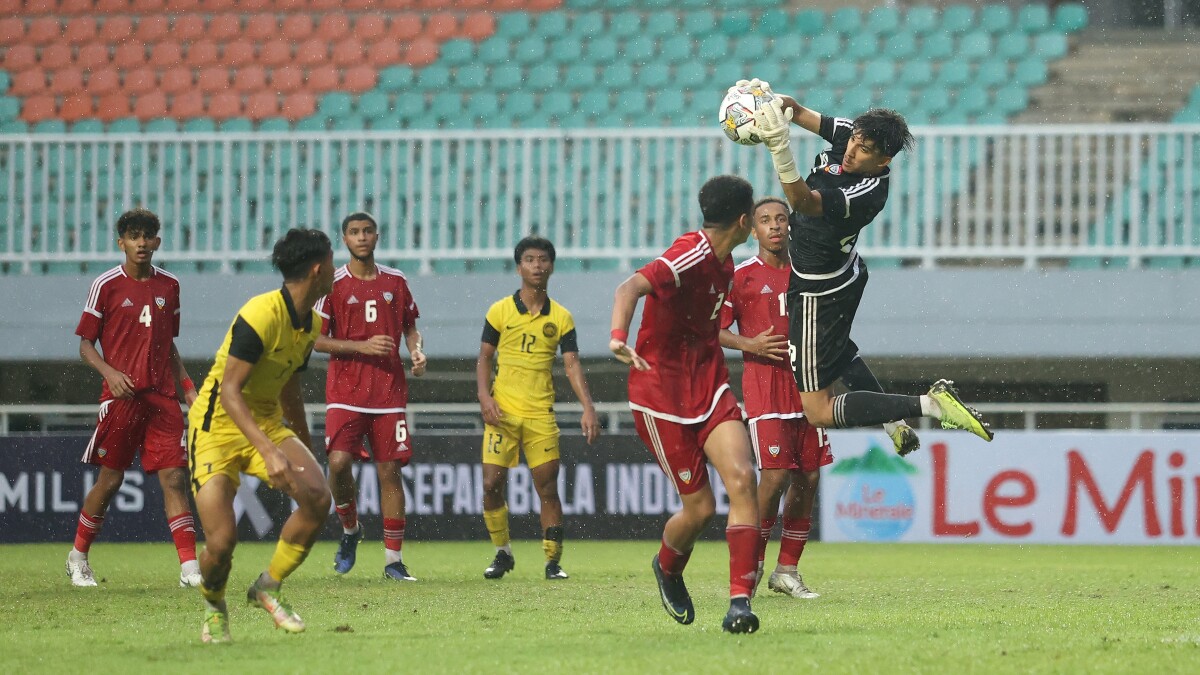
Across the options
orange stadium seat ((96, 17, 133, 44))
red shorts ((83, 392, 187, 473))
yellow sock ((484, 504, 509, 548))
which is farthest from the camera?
orange stadium seat ((96, 17, 133, 44))

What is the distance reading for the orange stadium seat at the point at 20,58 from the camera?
63.3ft

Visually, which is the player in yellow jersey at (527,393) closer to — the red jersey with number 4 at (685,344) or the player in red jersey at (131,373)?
the player in red jersey at (131,373)

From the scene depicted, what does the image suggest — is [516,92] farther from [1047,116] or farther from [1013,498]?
[1013,498]

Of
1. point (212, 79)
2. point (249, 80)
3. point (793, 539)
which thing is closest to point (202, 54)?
point (212, 79)

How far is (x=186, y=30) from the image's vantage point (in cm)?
1930

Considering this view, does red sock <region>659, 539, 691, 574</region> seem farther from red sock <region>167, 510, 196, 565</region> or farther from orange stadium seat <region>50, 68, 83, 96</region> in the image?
orange stadium seat <region>50, 68, 83, 96</region>

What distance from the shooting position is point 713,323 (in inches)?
272

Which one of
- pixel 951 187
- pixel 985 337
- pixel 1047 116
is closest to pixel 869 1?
pixel 1047 116

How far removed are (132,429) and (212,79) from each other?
9.90 m

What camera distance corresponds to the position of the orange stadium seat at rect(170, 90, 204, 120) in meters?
18.6

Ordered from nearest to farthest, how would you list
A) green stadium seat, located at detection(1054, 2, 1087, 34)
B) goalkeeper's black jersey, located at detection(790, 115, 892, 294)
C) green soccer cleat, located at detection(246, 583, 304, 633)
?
1. green soccer cleat, located at detection(246, 583, 304, 633)
2. goalkeeper's black jersey, located at detection(790, 115, 892, 294)
3. green stadium seat, located at detection(1054, 2, 1087, 34)

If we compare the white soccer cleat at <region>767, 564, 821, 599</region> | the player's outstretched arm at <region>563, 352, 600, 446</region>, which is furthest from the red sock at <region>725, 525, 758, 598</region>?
the player's outstretched arm at <region>563, 352, 600, 446</region>

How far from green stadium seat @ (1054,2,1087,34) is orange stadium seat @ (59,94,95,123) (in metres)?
11.2

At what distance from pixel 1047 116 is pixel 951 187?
9.00ft
